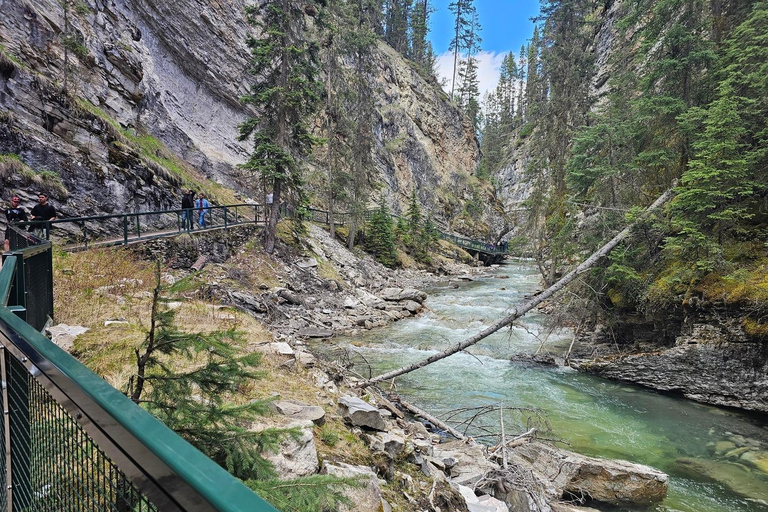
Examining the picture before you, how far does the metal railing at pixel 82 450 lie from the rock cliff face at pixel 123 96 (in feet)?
45.1

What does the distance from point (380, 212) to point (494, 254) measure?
20212 mm

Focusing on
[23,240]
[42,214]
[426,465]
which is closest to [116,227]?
[42,214]

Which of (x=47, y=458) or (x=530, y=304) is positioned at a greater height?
(x=47, y=458)

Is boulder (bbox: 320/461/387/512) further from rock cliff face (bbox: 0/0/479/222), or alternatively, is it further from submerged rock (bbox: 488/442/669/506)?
rock cliff face (bbox: 0/0/479/222)

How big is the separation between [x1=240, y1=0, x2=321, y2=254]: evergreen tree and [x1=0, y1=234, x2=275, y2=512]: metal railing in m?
16.0

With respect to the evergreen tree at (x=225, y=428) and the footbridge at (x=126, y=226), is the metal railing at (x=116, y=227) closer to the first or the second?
the footbridge at (x=126, y=226)

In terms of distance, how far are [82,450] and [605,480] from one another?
7115 millimetres

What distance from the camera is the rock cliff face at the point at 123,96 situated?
13609 millimetres

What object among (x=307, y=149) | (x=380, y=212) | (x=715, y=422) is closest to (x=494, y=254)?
(x=380, y=212)

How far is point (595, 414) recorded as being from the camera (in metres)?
9.30

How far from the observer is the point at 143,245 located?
13445mm

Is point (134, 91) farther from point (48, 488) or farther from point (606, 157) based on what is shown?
point (48, 488)

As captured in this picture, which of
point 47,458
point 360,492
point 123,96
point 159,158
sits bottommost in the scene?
point 360,492

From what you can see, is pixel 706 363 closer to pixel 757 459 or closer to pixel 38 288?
pixel 757 459
